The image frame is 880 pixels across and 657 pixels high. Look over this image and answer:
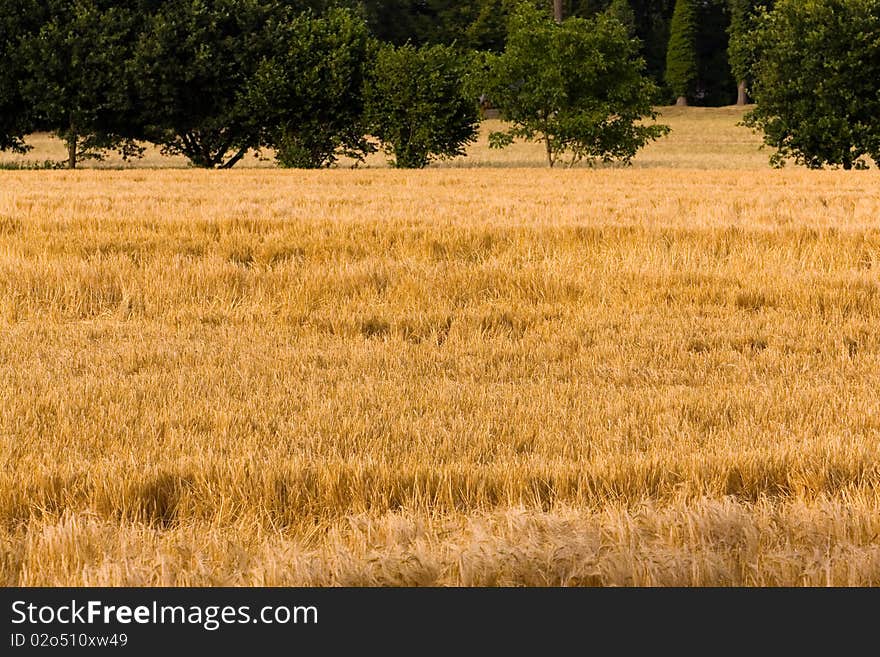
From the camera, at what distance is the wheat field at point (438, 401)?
449cm

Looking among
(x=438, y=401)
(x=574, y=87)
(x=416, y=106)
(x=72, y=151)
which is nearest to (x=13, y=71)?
(x=72, y=151)

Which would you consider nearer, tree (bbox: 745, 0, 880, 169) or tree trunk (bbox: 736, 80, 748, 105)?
tree (bbox: 745, 0, 880, 169)

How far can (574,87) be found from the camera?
45469 millimetres

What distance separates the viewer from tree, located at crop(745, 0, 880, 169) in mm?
43062

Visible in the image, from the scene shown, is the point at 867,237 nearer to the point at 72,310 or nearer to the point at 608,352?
the point at 608,352

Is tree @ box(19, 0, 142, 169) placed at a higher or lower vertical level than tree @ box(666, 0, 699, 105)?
lower

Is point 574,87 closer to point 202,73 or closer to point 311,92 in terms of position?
point 311,92

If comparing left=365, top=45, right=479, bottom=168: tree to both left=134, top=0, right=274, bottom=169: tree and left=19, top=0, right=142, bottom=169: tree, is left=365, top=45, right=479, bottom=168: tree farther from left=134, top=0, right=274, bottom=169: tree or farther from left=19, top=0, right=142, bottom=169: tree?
left=19, top=0, right=142, bottom=169: tree

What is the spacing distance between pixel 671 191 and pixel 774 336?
55.8 ft

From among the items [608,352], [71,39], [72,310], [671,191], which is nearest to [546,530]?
[608,352]

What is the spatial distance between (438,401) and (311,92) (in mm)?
38055

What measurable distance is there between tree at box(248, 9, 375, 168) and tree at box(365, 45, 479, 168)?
3.04 feet

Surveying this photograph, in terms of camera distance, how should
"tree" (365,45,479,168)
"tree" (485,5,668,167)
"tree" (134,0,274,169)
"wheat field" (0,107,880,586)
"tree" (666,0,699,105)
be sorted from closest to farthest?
"wheat field" (0,107,880,586)
"tree" (134,0,274,169)
"tree" (365,45,479,168)
"tree" (485,5,668,167)
"tree" (666,0,699,105)

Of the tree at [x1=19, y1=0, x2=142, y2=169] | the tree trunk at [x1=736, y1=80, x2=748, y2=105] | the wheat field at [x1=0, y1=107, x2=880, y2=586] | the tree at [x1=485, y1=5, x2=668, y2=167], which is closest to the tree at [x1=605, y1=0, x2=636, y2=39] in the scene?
the tree trunk at [x1=736, y1=80, x2=748, y2=105]
